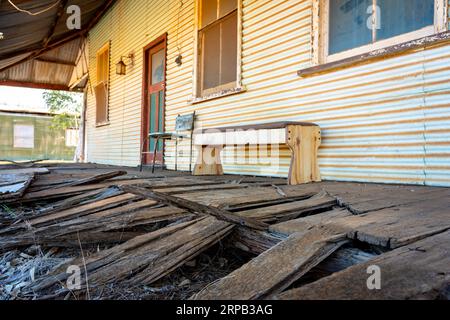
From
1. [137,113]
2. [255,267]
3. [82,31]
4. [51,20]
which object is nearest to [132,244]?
[255,267]

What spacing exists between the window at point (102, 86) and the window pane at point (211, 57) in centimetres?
477

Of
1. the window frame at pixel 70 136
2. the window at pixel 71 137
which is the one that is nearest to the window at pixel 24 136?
the window frame at pixel 70 136

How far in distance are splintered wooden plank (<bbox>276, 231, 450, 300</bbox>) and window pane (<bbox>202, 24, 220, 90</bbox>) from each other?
14.5 feet

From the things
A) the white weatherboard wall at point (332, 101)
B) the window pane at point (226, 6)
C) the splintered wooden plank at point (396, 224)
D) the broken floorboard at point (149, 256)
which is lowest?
the broken floorboard at point (149, 256)

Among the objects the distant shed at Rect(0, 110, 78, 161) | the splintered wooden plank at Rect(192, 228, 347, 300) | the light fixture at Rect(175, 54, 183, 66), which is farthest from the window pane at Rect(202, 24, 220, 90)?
the distant shed at Rect(0, 110, 78, 161)

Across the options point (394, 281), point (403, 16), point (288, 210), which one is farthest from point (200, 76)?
point (394, 281)

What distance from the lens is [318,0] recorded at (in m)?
3.38

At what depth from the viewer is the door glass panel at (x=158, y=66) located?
6.81 m

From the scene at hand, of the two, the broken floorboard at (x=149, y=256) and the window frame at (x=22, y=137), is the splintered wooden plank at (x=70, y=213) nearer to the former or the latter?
the broken floorboard at (x=149, y=256)

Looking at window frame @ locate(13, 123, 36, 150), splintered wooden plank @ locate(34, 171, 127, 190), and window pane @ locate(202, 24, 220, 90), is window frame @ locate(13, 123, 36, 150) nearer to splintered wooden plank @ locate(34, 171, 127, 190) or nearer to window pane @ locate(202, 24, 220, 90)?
window pane @ locate(202, 24, 220, 90)

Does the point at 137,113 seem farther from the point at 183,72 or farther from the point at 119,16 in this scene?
the point at 119,16

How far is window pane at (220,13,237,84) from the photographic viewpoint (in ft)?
15.6

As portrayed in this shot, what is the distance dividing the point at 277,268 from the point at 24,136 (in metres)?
21.4
